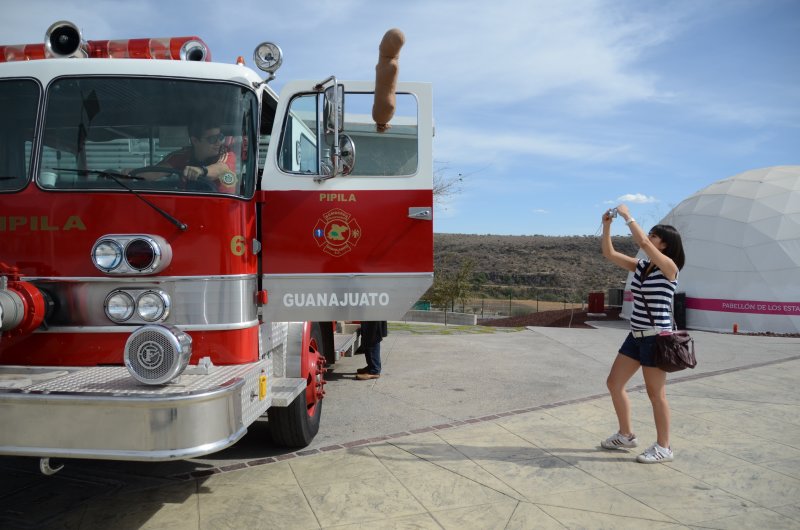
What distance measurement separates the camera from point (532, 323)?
2267 centimetres

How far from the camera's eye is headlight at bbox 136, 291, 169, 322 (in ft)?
12.9

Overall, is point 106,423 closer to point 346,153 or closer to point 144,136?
point 144,136

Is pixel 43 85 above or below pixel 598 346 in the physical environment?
above

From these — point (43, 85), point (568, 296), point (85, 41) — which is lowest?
point (568, 296)

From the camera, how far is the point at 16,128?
4203mm

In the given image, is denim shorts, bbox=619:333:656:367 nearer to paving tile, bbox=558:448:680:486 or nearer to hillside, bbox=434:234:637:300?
paving tile, bbox=558:448:680:486

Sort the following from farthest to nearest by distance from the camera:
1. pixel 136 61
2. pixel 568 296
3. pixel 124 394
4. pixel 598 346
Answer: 1. pixel 568 296
2. pixel 598 346
3. pixel 136 61
4. pixel 124 394

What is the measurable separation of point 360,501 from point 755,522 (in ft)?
8.38

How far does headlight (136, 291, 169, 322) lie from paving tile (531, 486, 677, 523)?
2781 millimetres

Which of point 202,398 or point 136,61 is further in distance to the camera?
point 136,61

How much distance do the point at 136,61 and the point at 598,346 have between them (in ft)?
34.5

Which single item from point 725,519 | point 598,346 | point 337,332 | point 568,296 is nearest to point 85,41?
point 337,332

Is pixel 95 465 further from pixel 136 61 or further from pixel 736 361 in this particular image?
pixel 736 361

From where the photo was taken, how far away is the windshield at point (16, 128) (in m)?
4.11
